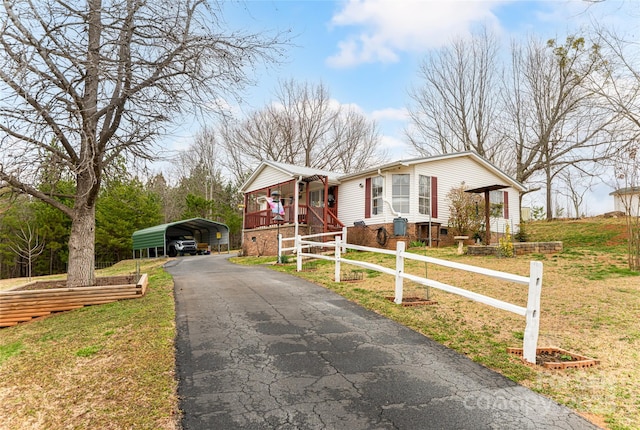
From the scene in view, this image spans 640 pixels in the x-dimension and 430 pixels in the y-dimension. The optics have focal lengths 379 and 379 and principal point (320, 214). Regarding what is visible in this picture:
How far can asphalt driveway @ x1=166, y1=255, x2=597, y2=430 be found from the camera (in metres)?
2.89

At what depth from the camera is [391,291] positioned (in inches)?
305

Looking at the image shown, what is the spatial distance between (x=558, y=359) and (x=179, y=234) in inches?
1186

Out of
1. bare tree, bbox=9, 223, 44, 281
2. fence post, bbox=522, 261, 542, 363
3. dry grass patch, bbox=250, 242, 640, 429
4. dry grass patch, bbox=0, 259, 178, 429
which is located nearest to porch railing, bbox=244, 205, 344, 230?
dry grass patch, bbox=250, 242, 640, 429

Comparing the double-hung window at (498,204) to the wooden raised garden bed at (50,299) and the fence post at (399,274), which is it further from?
the wooden raised garden bed at (50,299)

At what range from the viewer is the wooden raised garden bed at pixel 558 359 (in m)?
3.90

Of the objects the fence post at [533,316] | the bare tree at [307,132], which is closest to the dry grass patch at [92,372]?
the fence post at [533,316]

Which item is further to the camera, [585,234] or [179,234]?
[179,234]

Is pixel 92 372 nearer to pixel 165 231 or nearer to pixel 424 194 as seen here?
pixel 424 194

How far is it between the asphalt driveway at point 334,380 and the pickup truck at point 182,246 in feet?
72.5

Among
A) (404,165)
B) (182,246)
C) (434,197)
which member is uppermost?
(404,165)

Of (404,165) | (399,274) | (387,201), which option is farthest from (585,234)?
(399,274)

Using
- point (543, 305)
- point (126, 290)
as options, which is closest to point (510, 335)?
point (543, 305)

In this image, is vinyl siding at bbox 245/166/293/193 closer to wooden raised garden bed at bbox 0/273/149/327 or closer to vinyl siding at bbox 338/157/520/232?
vinyl siding at bbox 338/157/520/232

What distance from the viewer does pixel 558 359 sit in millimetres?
4094
